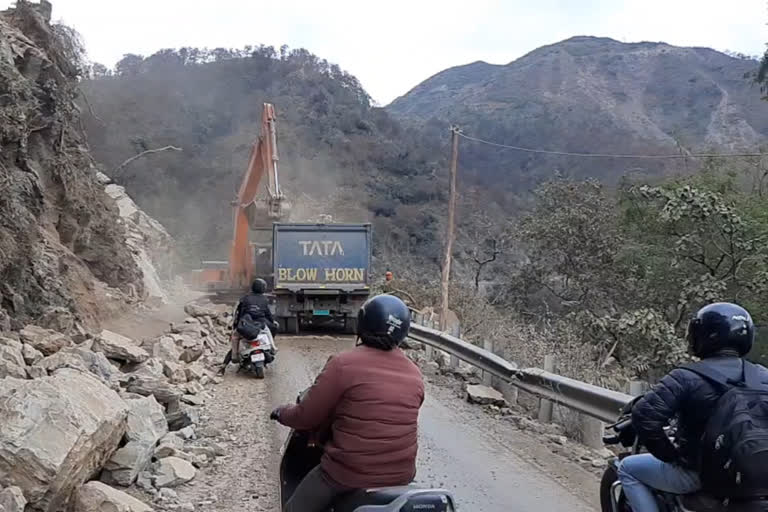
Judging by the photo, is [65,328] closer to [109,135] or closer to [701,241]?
[701,241]

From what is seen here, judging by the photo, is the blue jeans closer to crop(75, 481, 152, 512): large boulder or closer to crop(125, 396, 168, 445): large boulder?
crop(75, 481, 152, 512): large boulder

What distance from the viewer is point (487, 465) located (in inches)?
299

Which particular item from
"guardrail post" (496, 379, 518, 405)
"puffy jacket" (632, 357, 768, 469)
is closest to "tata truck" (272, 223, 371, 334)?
"guardrail post" (496, 379, 518, 405)

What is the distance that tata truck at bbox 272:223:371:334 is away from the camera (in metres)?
18.9

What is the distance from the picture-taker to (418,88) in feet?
519

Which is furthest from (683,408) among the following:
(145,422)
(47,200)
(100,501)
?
(47,200)

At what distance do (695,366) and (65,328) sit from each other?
367 inches

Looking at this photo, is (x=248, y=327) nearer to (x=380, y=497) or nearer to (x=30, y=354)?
(x=30, y=354)

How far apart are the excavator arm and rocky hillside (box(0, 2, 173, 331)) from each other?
3.08m

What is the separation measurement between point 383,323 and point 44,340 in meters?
6.40

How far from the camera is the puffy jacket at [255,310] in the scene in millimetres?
12555

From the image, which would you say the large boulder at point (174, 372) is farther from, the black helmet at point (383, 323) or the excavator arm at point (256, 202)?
the excavator arm at point (256, 202)

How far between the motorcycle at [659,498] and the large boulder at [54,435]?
3272mm

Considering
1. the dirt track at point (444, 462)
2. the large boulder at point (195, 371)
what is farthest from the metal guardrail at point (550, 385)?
the large boulder at point (195, 371)
